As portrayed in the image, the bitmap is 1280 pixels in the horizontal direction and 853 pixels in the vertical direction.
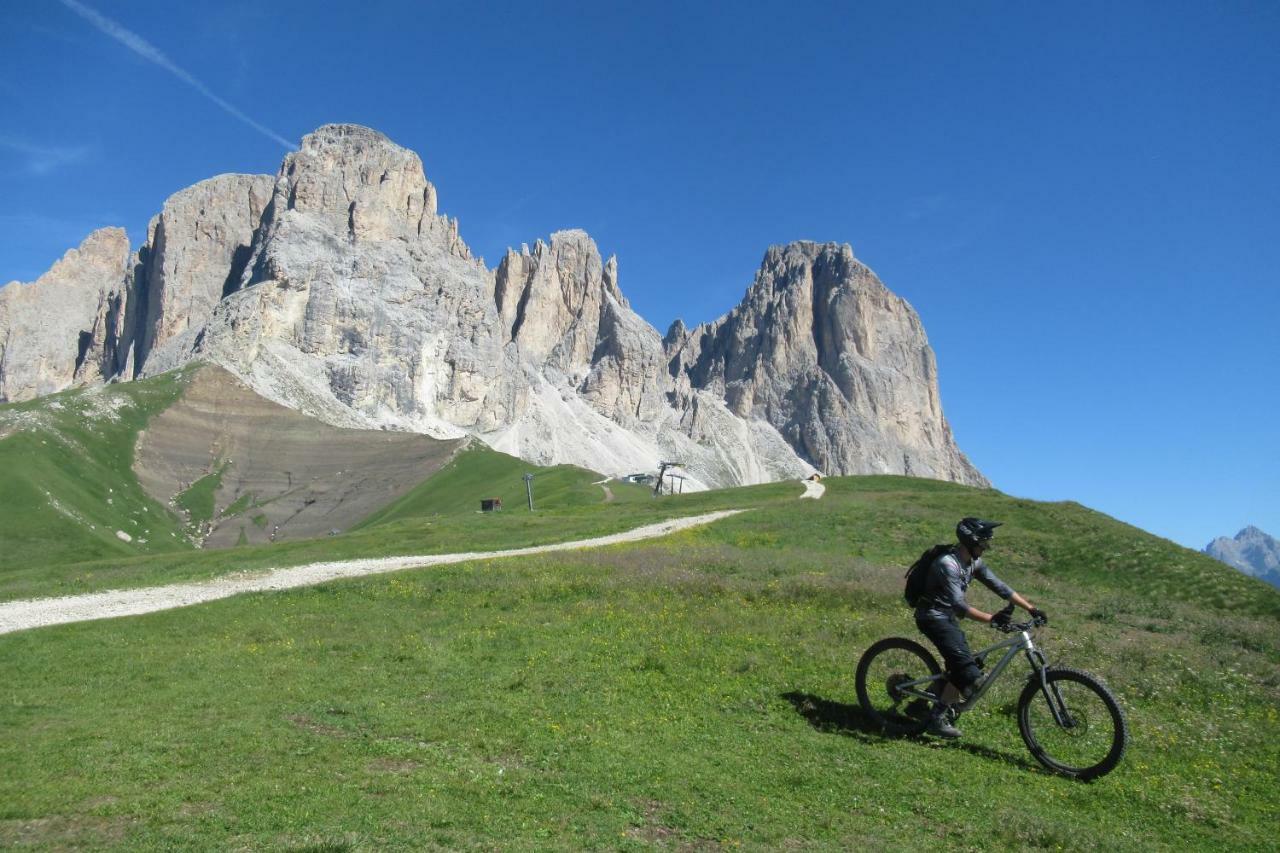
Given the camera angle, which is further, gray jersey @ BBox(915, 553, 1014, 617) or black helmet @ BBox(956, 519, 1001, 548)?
black helmet @ BBox(956, 519, 1001, 548)

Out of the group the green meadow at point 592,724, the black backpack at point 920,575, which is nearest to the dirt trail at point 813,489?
the green meadow at point 592,724

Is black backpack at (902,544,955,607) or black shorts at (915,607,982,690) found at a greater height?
black backpack at (902,544,955,607)

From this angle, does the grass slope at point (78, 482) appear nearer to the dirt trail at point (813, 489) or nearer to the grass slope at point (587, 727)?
the dirt trail at point (813, 489)

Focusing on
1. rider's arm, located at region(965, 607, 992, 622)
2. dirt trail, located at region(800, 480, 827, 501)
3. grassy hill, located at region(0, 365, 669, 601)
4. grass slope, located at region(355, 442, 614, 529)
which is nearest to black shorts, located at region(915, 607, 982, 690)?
rider's arm, located at region(965, 607, 992, 622)

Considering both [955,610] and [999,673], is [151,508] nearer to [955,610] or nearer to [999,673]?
[955,610]

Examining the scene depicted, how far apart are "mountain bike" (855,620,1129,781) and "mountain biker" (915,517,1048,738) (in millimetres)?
154

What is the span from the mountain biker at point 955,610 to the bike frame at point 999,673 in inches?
5.2

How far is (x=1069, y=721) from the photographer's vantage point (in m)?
12.6

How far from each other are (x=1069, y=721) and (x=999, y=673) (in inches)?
45.4

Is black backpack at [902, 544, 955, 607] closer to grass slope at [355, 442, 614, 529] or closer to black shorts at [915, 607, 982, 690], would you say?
black shorts at [915, 607, 982, 690]

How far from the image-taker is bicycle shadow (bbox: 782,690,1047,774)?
12766 millimetres

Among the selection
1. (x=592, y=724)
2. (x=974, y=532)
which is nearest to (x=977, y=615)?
(x=974, y=532)

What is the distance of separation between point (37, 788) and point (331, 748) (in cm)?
365

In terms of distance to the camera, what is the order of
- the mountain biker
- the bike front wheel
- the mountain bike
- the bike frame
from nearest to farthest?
the mountain bike < the bike front wheel < the bike frame < the mountain biker
